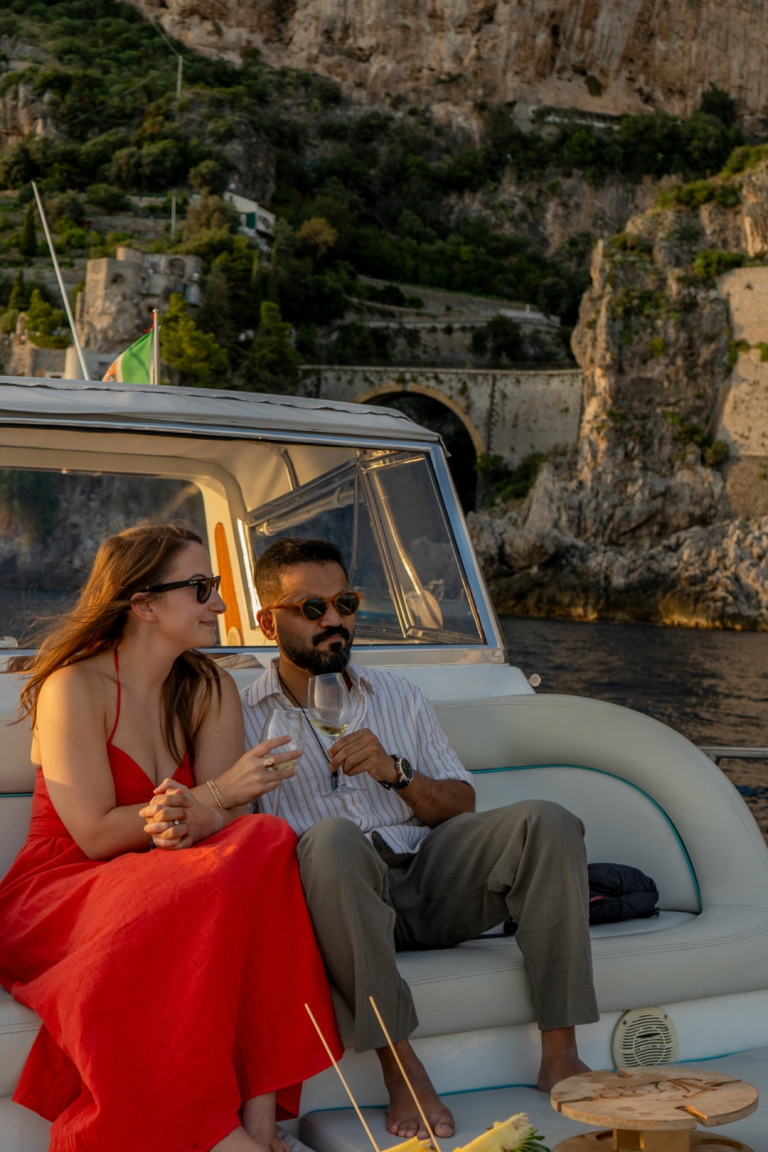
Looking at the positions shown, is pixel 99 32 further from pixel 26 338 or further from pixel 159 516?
pixel 159 516

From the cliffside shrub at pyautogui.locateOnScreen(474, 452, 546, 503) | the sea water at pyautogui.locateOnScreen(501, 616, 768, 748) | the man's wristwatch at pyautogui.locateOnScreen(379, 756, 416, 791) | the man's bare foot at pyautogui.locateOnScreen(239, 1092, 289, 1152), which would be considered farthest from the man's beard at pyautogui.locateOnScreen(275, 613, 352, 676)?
the cliffside shrub at pyautogui.locateOnScreen(474, 452, 546, 503)

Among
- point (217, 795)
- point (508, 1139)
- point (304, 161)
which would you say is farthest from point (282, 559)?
point (304, 161)

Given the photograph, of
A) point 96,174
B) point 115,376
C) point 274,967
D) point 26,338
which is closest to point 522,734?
point 274,967

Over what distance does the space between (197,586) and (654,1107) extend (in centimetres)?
106

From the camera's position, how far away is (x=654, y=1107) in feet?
4.53

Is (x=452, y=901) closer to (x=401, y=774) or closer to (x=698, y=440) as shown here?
(x=401, y=774)

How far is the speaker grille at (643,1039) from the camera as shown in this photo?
199cm

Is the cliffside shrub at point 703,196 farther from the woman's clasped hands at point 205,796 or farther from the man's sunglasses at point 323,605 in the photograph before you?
the woman's clasped hands at point 205,796

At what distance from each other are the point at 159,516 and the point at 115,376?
5.35 feet

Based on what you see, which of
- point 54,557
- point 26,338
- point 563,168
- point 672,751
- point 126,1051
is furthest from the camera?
point 563,168

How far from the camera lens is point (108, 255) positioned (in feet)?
122

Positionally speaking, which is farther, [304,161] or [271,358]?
[304,161]

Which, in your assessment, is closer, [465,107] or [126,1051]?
[126,1051]

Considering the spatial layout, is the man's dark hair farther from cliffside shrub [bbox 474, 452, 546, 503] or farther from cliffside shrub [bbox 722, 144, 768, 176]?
cliffside shrub [bbox 722, 144, 768, 176]
